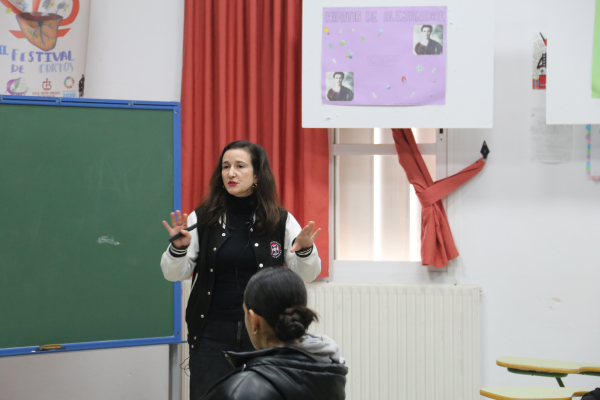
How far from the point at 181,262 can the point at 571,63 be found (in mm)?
2050

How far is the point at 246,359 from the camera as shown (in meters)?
1.08

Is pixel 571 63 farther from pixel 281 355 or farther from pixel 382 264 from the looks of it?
pixel 281 355

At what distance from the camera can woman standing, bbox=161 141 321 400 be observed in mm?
1688

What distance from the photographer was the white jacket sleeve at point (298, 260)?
1763 mm

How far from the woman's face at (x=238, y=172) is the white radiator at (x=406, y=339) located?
991 millimetres

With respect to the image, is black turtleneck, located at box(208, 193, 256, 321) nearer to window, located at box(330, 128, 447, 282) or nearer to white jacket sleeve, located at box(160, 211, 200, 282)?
white jacket sleeve, located at box(160, 211, 200, 282)

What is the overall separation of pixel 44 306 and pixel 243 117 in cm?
135

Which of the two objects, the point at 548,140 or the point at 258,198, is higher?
the point at 548,140

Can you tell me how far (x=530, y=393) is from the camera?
1732 mm

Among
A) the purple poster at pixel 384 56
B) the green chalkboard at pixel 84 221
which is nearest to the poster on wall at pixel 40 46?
the green chalkboard at pixel 84 221

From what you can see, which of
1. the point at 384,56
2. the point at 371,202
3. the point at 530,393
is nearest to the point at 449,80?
the point at 384,56

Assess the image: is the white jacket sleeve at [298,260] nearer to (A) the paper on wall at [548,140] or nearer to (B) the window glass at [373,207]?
(B) the window glass at [373,207]

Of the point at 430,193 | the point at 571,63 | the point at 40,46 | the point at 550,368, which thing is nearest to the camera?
the point at 550,368

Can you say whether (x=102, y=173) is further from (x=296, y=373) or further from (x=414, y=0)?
(x=414, y=0)
